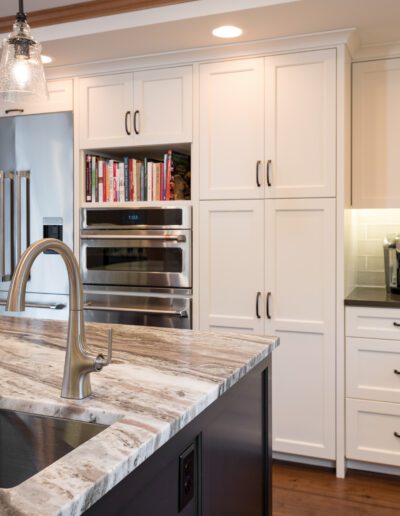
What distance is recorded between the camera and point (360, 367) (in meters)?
2.95

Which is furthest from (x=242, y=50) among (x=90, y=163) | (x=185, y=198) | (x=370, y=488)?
→ (x=370, y=488)

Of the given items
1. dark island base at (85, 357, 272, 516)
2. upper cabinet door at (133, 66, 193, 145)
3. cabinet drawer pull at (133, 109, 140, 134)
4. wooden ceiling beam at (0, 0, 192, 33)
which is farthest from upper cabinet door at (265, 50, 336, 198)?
dark island base at (85, 357, 272, 516)

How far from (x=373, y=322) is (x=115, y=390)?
76.4 inches

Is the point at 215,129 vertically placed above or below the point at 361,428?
above

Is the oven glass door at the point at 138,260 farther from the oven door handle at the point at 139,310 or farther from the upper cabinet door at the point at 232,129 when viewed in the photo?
the upper cabinet door at the point at 232,129

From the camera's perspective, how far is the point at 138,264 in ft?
11.2

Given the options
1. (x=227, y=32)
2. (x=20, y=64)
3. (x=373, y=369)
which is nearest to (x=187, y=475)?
(x=20, y=64)

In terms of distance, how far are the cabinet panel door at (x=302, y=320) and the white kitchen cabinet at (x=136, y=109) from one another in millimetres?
765

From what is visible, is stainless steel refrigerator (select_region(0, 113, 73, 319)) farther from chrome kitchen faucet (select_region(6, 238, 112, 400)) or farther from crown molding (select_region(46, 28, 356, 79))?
chrome kitchen faucet (select_region(6, 238, 112, 400))

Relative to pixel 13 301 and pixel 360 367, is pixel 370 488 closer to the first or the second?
pixel 360 367

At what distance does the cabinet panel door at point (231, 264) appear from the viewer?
313 cm

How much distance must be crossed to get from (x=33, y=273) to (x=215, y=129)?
151 centimetres

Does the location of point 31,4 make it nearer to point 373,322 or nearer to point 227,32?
point 227,32

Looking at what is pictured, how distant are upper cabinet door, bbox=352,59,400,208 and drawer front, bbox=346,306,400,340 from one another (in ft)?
2.13
